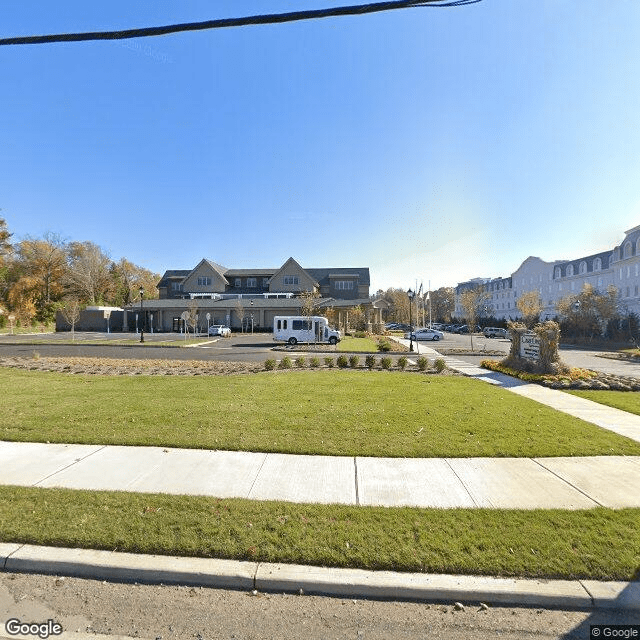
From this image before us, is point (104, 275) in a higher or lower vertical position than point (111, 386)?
higher

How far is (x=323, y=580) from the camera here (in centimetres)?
297

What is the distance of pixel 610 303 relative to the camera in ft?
119

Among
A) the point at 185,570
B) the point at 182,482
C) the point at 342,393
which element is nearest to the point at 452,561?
the point at 185,570

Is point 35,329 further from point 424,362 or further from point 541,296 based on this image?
point 541,296

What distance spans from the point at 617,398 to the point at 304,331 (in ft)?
70.4

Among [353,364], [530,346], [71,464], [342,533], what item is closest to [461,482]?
[342,533]

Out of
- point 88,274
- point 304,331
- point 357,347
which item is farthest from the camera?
point 88,274

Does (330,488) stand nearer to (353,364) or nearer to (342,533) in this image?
(342,533)

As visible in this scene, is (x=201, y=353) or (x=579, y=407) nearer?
(x=579, y=407)

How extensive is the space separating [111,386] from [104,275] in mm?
71119

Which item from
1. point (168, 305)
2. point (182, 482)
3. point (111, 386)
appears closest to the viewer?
point (182, 482)

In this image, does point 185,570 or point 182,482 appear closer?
point 185,570
